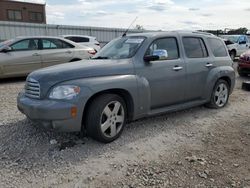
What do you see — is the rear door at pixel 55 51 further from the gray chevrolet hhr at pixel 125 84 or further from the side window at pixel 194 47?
the side window at pixel 194 47

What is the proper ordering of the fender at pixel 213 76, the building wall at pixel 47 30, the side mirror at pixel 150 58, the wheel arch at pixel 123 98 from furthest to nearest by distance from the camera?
the building wall at pixel 47 30 → the fender at pixel 213 76 → the side mirror at pixel 150 58 → the wheel arch at pixel 123 98

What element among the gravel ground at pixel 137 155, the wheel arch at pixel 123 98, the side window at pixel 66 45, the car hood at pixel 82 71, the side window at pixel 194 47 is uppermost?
the side window at pixel 194 47

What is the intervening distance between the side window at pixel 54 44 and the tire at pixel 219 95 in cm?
592

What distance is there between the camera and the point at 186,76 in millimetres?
5312

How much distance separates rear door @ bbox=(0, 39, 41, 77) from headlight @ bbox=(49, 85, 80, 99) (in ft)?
18.9

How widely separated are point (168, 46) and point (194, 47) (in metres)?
0.76

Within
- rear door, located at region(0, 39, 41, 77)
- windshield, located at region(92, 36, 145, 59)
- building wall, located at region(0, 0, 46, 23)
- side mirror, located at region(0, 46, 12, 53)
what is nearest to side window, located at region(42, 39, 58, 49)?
rear door, located at region(0, 39, 41, 77)

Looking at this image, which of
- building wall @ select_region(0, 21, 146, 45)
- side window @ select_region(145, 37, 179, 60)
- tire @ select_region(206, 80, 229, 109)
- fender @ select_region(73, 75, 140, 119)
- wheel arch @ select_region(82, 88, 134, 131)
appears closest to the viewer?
fender @ select_region(73, 75, 140, 119)

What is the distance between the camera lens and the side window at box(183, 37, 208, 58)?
5.52m

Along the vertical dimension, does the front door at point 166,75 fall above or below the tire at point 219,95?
above

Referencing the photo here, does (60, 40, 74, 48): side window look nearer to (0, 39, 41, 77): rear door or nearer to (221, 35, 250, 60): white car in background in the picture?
(0, 39, 41, 77): rear door

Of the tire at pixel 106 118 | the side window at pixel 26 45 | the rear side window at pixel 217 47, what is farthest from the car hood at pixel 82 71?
the side window at pixel 26 45

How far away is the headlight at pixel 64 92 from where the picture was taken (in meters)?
3.92

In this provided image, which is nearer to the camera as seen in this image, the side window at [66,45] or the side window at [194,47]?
the side window at [194,47]
